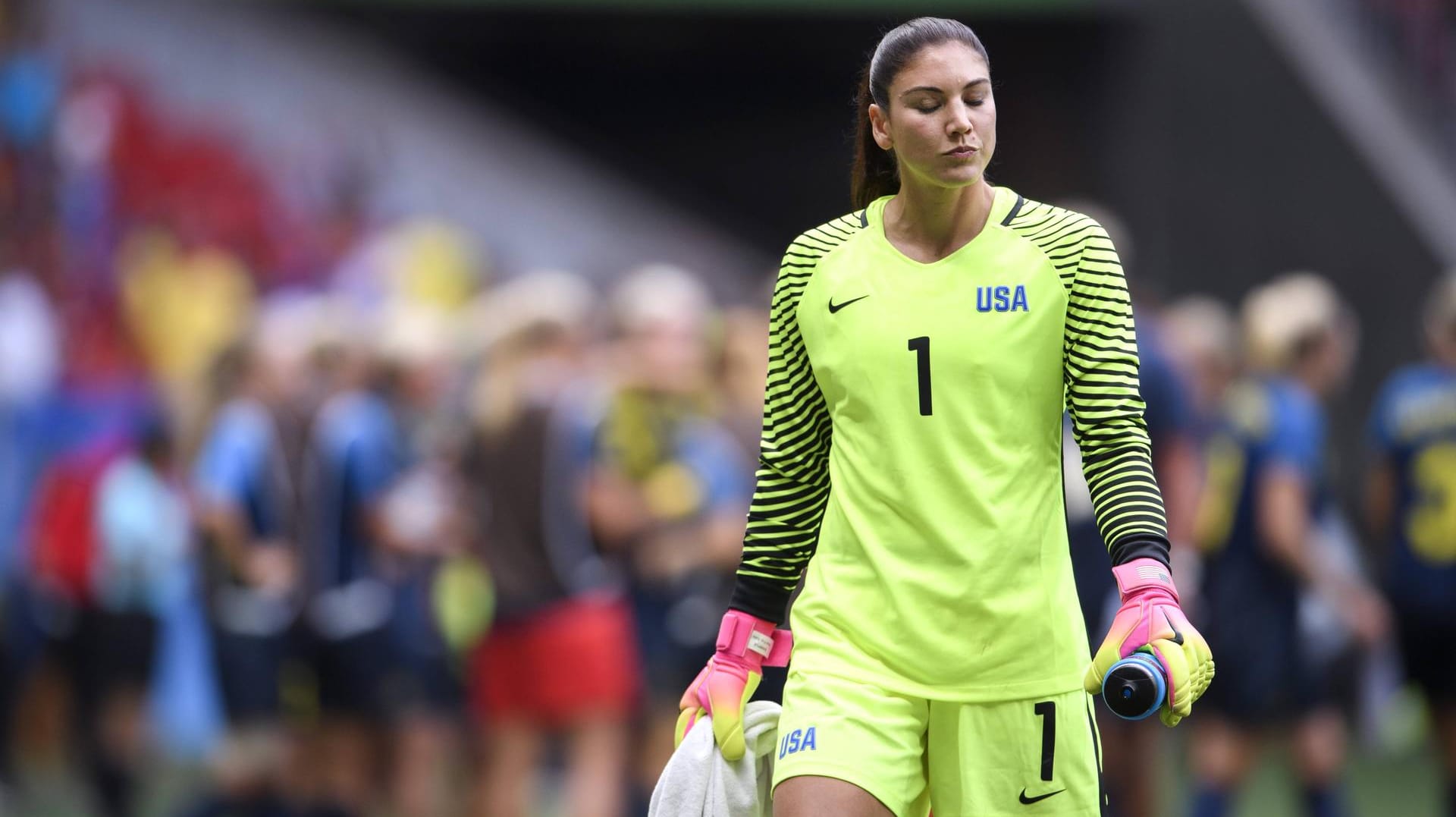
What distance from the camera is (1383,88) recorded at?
17.5 meters

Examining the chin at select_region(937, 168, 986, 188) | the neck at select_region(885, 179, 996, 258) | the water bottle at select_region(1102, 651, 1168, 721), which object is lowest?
the water bottle at select_region(1102, 651, 1168, 721)

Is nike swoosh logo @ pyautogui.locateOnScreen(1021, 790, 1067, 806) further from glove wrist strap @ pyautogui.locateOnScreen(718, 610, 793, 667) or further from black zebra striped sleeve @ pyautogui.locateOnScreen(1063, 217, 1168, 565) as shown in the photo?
glove wrist strap @ pyautogui.locateOnScreen(718, 610, 793, 667)

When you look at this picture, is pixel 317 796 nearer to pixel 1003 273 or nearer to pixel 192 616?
pixel 192 616

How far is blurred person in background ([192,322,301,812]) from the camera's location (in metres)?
10.3

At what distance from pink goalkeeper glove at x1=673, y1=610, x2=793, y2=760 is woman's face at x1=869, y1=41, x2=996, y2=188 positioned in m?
1.08

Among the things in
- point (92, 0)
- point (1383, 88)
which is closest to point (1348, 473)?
point (1383, 88)

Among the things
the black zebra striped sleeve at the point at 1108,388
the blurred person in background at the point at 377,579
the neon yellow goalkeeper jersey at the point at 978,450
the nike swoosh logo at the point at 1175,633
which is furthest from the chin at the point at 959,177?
the blurred person in background at the point at 377,579

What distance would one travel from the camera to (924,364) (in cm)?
435

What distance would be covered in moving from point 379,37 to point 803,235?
659 inches

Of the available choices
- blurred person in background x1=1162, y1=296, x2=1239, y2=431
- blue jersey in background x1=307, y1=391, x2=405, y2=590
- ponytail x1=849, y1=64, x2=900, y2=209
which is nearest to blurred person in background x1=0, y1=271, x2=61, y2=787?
blue jersey in background x1=307, y1=391, x2=405, y2=590

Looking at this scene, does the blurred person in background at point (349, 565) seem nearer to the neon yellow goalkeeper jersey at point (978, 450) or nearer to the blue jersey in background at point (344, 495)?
the blue jersey in background at point (344, 495)

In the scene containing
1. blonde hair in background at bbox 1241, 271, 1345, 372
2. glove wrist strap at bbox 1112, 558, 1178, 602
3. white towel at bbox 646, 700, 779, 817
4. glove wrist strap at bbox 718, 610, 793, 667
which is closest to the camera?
glove wrist strap at bbox 1112, 558, 1178, 602

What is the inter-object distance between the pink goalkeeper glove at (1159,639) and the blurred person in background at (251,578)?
22.2 ft

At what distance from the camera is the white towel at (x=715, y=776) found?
4.58m
